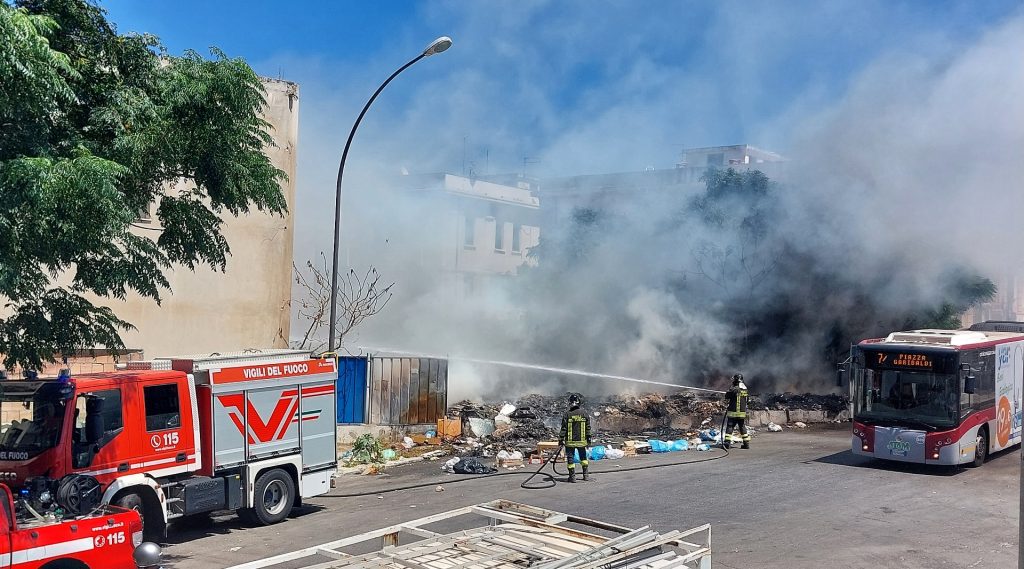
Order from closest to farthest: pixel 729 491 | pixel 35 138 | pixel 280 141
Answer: pixel 35 138
pixel 729 491
pixel 280 141

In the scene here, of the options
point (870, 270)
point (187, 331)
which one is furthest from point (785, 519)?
point (870, 270)

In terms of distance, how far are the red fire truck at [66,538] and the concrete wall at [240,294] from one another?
12.2m

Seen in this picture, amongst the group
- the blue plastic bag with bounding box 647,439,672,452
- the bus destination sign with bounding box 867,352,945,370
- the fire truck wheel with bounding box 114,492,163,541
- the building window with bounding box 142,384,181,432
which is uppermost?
the bus destination sign with bounding box 867,352,945,370

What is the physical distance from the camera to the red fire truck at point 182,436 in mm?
9555

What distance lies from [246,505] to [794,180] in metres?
23.1

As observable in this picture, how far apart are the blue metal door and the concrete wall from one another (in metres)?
4.03

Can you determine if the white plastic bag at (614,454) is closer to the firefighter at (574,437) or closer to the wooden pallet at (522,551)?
the firefighter at (574,437)

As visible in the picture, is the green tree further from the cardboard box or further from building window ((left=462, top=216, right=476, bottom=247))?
building window ((left=462, top=216, right=476, bottom=247))

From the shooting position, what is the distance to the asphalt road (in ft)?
32.6

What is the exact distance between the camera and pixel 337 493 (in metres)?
14.3

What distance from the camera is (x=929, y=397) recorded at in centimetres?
1464

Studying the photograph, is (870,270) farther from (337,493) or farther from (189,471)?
(189,471)

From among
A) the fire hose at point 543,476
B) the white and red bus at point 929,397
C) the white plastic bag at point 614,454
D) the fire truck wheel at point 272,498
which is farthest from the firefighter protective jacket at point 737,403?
the fire truck wheel at point 272,498

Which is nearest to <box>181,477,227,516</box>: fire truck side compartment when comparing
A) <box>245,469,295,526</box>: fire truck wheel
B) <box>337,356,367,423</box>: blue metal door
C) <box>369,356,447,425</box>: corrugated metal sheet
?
<box>245,469,295,526</box>: fire truck wheel
